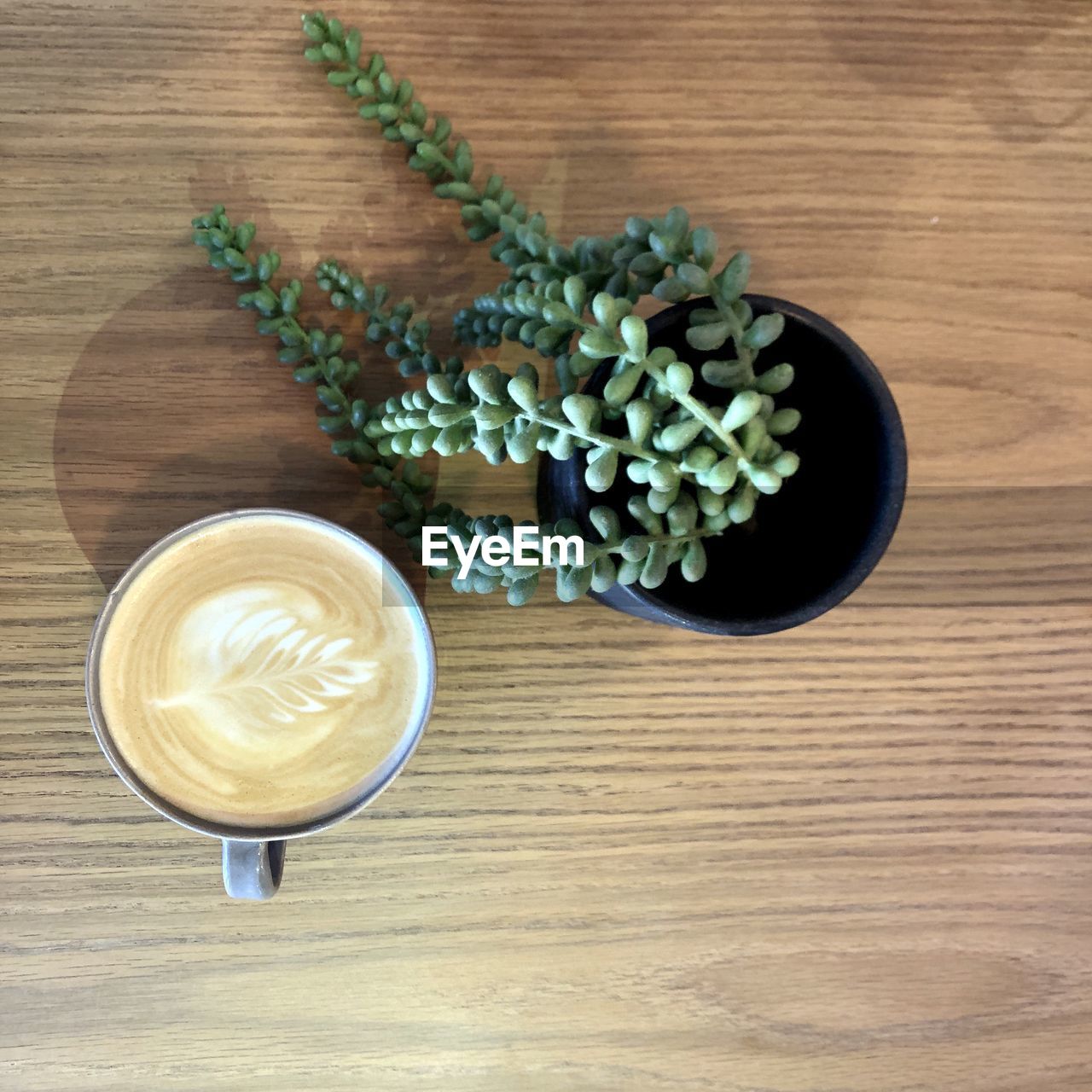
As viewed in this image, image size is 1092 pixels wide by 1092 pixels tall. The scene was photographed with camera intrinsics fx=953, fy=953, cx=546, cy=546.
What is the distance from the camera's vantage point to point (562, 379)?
47 centimetres

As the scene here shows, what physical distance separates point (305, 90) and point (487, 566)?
371 millimetres

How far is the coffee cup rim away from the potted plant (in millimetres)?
35

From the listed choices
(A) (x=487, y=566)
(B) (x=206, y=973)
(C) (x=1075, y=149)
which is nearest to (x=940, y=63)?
(C) (x=1075, y=149)

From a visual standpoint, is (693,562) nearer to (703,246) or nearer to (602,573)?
(602,573)

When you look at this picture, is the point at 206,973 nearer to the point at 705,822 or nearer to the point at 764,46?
the point at 705,822

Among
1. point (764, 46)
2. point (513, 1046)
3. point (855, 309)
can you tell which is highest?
point (764, 46)

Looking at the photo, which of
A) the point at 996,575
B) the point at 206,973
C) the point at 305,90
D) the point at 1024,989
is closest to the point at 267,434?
the point at 305,90

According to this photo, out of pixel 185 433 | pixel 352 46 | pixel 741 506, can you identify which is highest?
pixel 352 46

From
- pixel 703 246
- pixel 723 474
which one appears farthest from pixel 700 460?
pixel 703 246

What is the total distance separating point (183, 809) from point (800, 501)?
1.31 ft

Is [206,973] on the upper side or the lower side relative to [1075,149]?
lower

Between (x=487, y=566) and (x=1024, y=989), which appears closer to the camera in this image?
(x=487, y=566)

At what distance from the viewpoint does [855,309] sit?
64 centimetres

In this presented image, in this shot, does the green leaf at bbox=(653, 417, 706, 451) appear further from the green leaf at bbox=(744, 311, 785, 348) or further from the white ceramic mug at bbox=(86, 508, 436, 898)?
the white ceramic mug at bbox=(86, 508, 436, 898)
